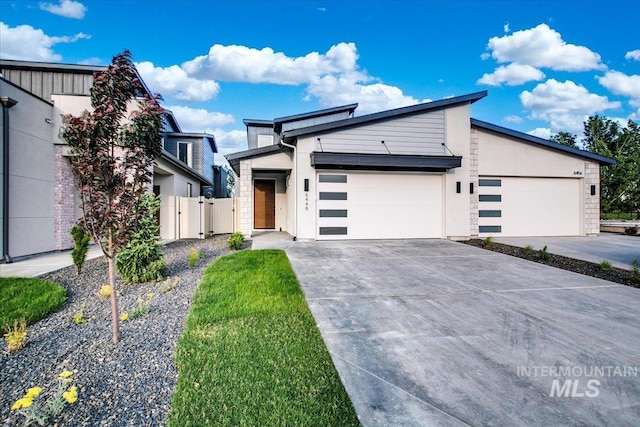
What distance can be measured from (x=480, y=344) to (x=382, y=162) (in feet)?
24.4

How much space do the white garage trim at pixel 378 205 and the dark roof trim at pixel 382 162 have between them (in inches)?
10.8

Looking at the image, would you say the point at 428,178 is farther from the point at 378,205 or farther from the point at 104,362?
the point at 104,362

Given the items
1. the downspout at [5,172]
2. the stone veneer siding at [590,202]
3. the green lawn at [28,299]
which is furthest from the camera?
the stone veneer siding at [590,202]

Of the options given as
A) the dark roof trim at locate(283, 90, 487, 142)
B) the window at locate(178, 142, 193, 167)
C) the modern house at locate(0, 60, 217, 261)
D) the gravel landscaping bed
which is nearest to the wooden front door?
the modern house at locate(0, 60, 217, 261)

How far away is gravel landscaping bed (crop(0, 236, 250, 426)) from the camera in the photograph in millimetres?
2221

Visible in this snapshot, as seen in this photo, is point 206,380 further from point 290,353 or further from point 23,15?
point 23,15

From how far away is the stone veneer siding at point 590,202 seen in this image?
1177 centimetres

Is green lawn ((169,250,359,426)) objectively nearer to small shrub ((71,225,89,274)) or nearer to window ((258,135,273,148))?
small shrub ((71,225,89,274))

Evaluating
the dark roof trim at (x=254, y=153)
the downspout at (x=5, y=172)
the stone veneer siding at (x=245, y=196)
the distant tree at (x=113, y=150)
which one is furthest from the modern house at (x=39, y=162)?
the distant tree at (x=113, y=150)

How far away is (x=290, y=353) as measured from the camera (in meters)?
2.95

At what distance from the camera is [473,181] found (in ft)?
36.4

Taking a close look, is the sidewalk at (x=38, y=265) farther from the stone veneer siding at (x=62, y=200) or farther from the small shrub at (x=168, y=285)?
the small shrub at (x=168, y=285)

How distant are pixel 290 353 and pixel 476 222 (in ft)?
33.1

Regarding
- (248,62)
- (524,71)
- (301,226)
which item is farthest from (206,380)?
(524,71)
